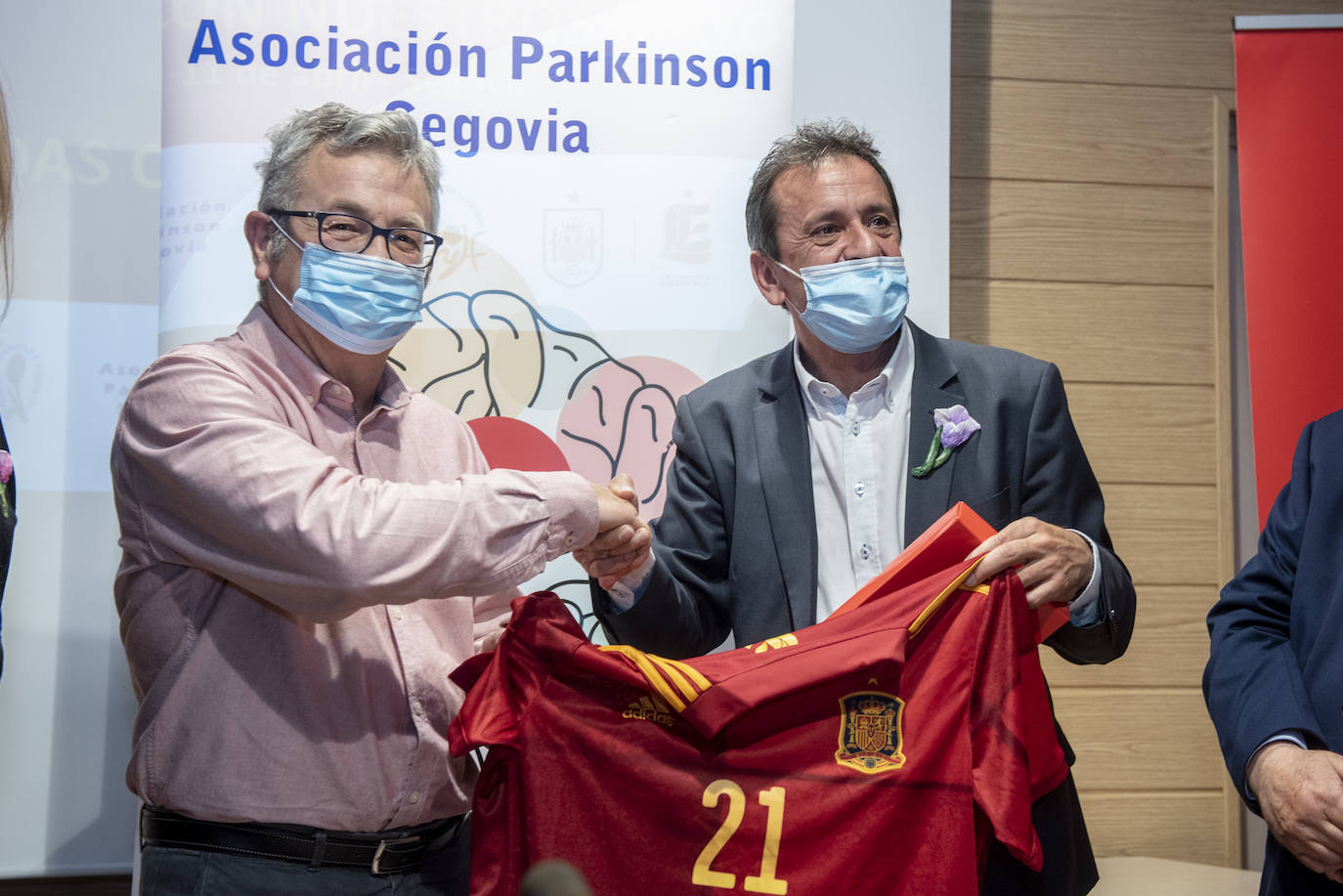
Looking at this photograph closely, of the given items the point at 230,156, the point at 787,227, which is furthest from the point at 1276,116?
the point at 230,156

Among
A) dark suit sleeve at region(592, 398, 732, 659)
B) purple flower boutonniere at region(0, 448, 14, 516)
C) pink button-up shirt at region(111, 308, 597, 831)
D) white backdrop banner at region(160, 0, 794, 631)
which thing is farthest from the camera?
white backdrop banner at region(160, 0, 794, 631)

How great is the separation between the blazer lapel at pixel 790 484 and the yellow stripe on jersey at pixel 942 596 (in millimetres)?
360

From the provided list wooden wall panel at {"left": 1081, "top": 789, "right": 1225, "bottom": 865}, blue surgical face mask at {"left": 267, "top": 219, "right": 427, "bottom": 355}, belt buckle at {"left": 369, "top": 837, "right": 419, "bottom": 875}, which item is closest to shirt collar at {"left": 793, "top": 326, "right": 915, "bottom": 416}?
blue surgical face mask at {"left": 267, "top": 219, "right": 427, "bottom": 355}

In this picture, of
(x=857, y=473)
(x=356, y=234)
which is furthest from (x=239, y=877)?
(x=857, y=473)

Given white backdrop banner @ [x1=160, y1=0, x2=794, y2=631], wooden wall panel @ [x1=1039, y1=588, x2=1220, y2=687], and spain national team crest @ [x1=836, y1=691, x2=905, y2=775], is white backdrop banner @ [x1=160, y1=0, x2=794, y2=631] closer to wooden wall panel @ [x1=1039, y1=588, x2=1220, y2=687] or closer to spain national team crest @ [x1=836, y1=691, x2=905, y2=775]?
spain national team crest @ [x1=836, y1=691, x2=905, y2=775]

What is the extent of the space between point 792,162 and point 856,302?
1.10ft

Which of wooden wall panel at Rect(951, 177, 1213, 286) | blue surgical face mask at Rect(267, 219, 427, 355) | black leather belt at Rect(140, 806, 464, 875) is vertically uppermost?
wooden wall panel at Rect(951, 177, 1213, 286)

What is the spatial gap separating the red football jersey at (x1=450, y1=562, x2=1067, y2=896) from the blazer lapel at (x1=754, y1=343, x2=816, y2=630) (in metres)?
0.30

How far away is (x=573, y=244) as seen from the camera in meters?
2.63

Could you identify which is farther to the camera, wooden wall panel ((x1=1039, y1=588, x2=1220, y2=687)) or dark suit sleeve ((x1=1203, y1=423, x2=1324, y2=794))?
wooden wall panel ((x1=1039, y1=588, x2=1220, y2=687))

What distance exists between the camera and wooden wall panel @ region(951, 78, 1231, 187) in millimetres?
3467

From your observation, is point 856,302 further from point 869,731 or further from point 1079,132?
point 1079,132

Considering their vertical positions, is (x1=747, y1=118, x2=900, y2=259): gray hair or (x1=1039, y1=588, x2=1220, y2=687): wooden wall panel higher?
(x1=747, y1=118, x2=900, y2=259): gray hair

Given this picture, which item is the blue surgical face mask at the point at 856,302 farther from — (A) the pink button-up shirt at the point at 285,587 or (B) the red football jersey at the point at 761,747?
(A) the pink button-up shirt at the point at 285,587
